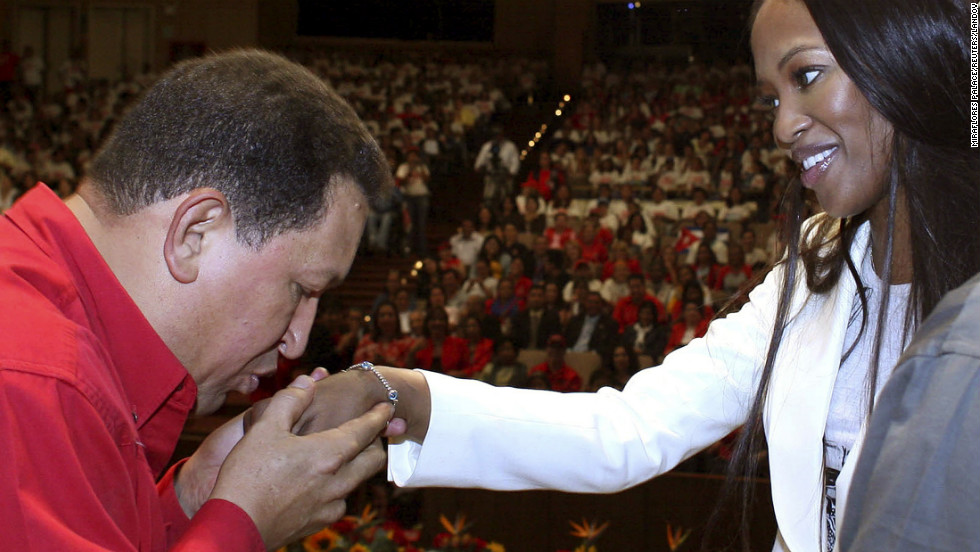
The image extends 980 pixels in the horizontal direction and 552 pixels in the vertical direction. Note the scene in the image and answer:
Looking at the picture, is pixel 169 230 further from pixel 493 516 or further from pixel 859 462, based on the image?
pixel 493 516

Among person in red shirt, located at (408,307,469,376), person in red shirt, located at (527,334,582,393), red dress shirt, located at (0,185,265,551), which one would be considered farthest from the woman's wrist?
person in red shirt, located at (408,307,469,376)

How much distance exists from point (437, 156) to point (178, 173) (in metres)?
10.5

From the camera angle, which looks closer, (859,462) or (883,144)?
(859,462)

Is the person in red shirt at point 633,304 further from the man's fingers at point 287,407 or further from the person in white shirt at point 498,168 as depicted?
the man's fingers at point 287,407

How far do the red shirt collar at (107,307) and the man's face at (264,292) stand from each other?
59mm

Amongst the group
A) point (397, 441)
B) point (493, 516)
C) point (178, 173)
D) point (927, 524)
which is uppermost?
point (178, 173)

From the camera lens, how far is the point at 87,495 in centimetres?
91

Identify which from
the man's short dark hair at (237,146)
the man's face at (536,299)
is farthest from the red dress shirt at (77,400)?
the man's face at (536,299)

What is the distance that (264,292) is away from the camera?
Result: 1246mm

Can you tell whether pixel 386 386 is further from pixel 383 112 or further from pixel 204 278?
pixel 383 112

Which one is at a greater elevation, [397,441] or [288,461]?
[288,461]

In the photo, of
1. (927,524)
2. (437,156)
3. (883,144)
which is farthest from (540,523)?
(437,156)

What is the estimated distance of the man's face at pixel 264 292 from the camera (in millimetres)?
1214

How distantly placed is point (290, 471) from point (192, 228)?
329 millimetres
